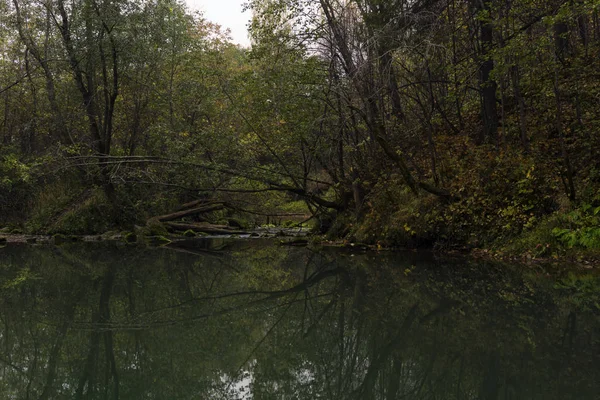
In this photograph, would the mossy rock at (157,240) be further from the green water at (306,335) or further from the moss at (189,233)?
the green water at (306,335)

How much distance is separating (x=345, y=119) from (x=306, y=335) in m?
9.34

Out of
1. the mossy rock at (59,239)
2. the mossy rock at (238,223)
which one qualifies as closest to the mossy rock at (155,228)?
the mossy rock at (59,239)

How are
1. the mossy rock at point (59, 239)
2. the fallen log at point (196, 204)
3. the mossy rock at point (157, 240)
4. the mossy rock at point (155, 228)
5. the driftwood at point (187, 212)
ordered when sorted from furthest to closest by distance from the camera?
the fallen log at point (196, 204), the driftwood at point (187, 212), the mossy rock at point (155, 228), the mossy rock at point (59, 239), the mossy rock at point (157, 240)

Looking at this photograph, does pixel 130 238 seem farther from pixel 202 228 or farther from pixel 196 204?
pixel 196 204

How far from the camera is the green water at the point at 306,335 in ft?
12.9

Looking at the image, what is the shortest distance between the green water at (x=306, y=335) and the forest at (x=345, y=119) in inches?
117

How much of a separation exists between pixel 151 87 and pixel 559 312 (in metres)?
20.3

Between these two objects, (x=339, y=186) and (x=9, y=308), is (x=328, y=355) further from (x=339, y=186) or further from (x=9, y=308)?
(x=339, y=186)

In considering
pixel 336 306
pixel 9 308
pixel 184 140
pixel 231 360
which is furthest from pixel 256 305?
pixel 184 140

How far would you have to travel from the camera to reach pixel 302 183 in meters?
17.6

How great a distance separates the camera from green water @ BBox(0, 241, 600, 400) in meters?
3.94

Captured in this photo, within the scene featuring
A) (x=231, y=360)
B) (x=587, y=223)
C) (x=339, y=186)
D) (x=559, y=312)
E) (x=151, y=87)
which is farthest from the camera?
(x=151, y=87)

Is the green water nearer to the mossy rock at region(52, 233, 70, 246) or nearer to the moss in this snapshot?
the mossy rock at region(52, 233, 70, 246)

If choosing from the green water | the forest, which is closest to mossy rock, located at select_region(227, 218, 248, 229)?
the forest
